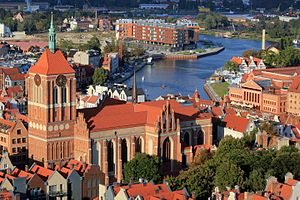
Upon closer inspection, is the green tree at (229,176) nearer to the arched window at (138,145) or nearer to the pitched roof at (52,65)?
the arched window at (138,145)

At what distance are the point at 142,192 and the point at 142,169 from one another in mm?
3626

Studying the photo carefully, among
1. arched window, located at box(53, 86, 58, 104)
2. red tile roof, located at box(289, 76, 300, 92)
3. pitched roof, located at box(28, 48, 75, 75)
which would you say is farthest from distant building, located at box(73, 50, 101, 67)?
Result: arched window, located at box(53, 86, 58, 104)

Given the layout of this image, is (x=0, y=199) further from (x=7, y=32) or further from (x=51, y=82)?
(x=7, y=32)

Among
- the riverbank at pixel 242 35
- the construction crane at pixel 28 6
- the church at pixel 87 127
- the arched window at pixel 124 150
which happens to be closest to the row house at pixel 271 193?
the church at pixel 87 127

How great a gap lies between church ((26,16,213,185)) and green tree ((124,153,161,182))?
61 centimetres

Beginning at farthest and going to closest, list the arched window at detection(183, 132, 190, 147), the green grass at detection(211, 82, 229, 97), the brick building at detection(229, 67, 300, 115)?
the green grass at detection(211, 82, 229, 97) < the brick building at detection(229, 67, 300, 115) < the arched window at detection(183, 132, 190, 147)

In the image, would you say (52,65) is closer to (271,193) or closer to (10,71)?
(271,193)

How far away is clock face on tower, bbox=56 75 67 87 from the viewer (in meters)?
18.7

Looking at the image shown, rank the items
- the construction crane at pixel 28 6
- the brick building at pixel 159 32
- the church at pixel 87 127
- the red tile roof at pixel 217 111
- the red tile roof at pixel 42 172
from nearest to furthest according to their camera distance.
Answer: the red tile roof at pixel 42 172
the church at pixel 87 127
the red tile roof at pixel 217 111
the brick building at pixel 159 32
the construction crane at pixel 28 6

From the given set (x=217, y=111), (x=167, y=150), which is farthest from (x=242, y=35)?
(x=167, y=150)

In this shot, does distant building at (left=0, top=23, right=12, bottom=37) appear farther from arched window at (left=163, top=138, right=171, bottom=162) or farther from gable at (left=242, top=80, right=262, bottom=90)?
arched window at (left=163, top=138, right=171, bottom=162)

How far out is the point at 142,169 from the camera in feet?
58.3

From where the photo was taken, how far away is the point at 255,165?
677 inches

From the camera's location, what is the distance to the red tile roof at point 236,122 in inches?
859
